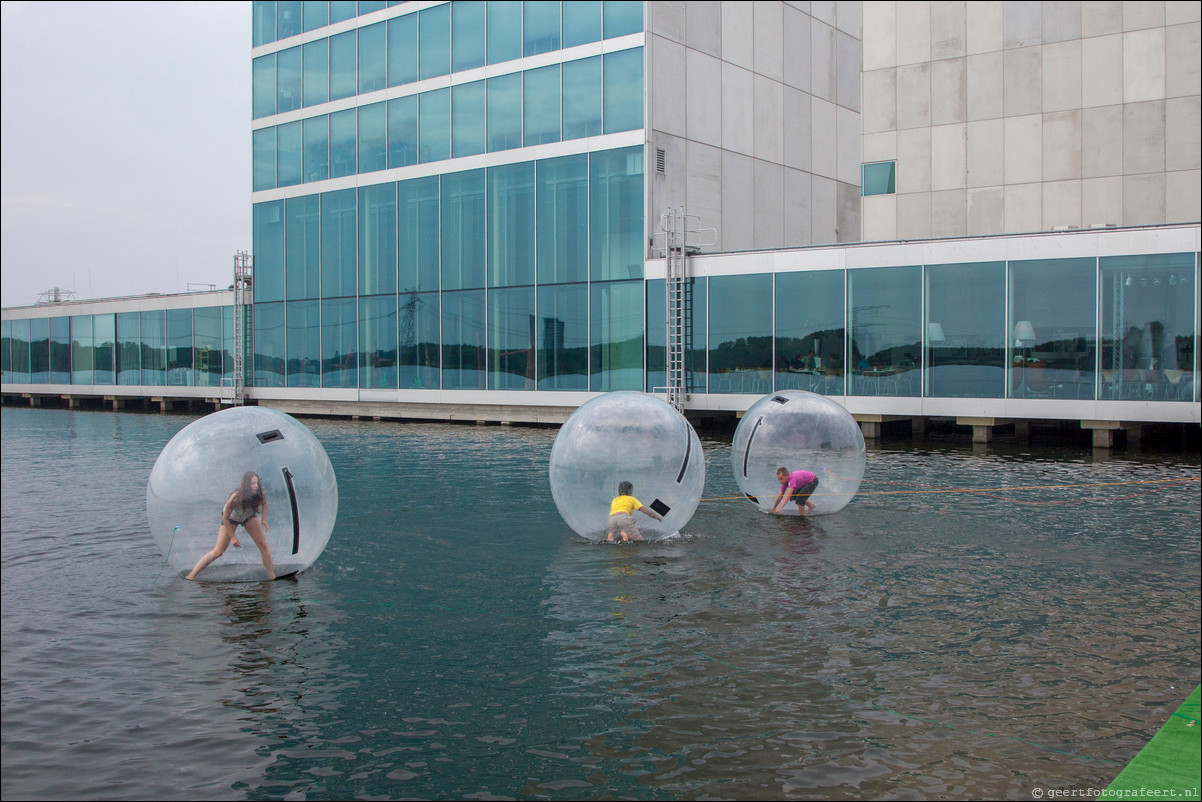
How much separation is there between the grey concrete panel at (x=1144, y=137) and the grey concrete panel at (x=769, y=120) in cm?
1326

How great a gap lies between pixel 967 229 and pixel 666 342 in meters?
17.5

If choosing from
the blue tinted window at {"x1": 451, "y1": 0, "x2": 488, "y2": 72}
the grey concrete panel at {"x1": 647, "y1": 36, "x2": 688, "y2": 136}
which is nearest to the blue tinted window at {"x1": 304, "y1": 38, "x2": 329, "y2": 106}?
the blue tinted window at {"x1": 451, "y1": 0, "x2": 488, "y2": 72}

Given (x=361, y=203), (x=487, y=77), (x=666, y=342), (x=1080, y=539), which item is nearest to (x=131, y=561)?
(x=1080, y=539)

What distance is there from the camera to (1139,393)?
24875 millimetres

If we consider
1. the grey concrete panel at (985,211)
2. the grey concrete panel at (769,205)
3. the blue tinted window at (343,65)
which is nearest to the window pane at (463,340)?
the blue tinted window at (343,65)

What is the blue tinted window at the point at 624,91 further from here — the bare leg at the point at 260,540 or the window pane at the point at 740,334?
the bare leg at the point at 260,540

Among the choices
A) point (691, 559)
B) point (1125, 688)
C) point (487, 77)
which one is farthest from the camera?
point (487, 77)

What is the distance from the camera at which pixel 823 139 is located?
4125 cm

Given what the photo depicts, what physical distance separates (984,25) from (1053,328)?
20969 mm

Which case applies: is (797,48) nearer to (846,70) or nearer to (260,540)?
(846,70)

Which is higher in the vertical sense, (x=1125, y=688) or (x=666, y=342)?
(x=666, y=342)

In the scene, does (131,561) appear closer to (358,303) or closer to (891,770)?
(891,770)

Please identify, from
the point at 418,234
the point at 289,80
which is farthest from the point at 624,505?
the point at 289,80

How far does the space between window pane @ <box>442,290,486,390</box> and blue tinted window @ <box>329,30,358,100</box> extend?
33.1 ft
